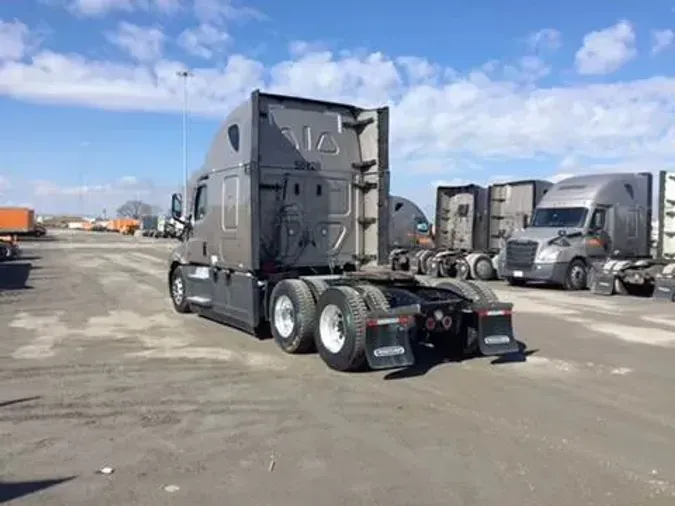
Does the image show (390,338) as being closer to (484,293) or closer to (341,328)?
(341,328)

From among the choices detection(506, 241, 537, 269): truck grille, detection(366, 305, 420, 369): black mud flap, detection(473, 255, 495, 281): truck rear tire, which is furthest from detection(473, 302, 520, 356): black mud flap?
detection(473, 255, 495, 281): truck rear tire

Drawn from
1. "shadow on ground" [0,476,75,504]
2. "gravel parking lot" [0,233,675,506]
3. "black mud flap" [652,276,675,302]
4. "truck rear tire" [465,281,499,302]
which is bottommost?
"shadow on ground" [0,476,75,504]

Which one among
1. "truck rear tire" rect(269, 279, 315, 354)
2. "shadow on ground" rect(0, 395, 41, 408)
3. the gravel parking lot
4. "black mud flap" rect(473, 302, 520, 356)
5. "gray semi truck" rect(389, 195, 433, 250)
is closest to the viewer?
the gravel parking lot

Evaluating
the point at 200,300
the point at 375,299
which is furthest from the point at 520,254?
the point at 375,299

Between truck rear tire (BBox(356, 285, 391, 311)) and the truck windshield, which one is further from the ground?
the truck windshield

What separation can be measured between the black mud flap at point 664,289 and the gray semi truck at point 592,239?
1117 millimetres

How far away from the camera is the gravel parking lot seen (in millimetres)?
4977

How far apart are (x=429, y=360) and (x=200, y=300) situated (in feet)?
16.9

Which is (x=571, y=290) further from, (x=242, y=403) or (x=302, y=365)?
(x=242, y=403)

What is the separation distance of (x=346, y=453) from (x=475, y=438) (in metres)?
1.18

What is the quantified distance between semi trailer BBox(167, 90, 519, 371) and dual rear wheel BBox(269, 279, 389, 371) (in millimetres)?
20

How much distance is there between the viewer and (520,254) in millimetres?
22234

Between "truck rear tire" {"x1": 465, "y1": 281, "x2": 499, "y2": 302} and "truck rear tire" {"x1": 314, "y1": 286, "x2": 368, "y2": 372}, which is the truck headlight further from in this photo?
"truck rear tire" {"x1": 314, "y1": 286, "x2": 368, "y2": 372}

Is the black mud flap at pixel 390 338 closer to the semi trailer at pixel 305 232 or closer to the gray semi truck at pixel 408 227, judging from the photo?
the semi trailer at pixel 305 232
